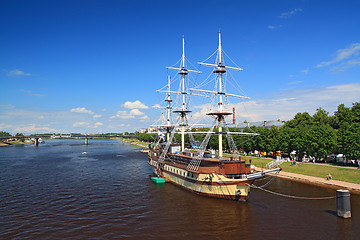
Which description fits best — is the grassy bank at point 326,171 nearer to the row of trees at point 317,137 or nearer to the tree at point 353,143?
the tree at point 353,143

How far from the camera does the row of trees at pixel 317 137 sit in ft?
193

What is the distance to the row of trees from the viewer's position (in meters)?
58.9

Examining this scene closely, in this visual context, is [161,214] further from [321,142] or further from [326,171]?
[321,142]

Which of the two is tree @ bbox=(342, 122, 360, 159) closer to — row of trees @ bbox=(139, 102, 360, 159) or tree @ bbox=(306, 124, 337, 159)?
row of trees @ bbox=(139, 102, 360, 159)

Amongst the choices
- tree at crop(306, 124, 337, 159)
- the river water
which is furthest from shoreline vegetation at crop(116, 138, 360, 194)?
tree at crop(306, 124, 337, 159)

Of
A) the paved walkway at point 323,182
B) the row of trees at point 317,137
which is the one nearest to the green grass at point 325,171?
the paved walkway at point 323,182

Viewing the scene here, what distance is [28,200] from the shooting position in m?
42.0

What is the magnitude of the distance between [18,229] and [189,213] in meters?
22.8

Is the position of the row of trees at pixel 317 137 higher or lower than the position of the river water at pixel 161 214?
higher

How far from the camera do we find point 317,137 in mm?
65000

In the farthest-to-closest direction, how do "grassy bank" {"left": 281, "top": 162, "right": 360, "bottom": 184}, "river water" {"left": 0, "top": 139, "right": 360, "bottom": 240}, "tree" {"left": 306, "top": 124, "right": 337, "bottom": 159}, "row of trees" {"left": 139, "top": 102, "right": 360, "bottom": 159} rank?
"tree" {"left": 306, "top": 124, "right": 337, "bottom": 159}, "row of trees" {"left": 139, "top": 102, "right": 360, "bottom": 159}, "grassy bank" {"left": 281, "top": 162, "right": 360, "bottom": 184}, "river water" {"left": 0, "top": 139, "right": 360, "bottom": 240}

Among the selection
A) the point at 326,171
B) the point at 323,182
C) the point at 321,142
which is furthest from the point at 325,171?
the point at 321,142

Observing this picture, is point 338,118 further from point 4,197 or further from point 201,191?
point 4,197

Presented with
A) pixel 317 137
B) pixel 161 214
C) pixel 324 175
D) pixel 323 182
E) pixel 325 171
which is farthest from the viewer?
pixel 317 137
